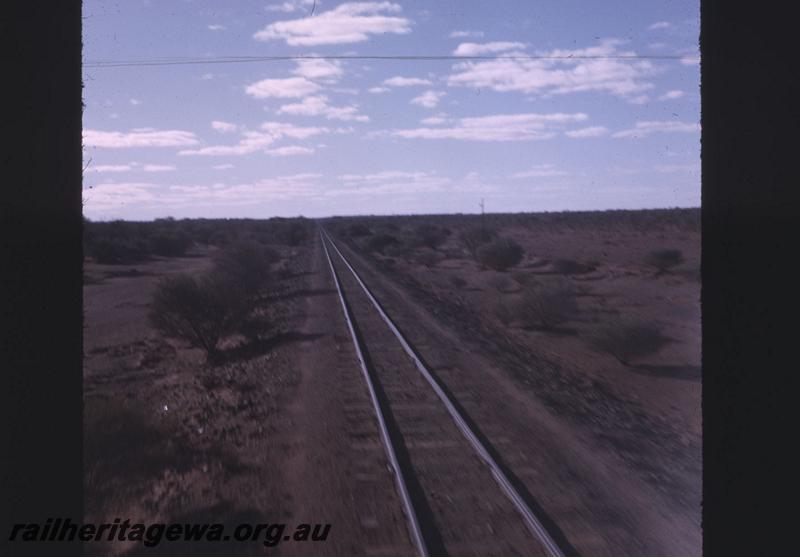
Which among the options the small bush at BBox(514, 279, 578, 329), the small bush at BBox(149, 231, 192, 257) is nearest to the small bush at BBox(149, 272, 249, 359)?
the small bush at BBox(514, 279, 578, 329)

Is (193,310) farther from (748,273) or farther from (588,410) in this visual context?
(748,273)

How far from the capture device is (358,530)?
7484 mm

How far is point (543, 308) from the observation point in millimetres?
25250

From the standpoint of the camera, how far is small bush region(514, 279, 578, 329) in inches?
995

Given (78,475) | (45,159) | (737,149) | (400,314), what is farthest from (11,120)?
(400,314)

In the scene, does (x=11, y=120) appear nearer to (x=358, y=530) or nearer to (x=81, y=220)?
(x=81, y=220)

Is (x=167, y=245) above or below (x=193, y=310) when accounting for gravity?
above

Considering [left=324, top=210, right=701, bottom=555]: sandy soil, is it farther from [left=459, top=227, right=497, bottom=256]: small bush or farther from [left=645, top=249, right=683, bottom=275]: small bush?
[left=459, top=227, right=497, bottom=256]: small bush

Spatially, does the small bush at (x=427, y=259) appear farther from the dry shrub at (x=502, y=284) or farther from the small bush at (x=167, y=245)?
the small bush at (x=167, y=245)

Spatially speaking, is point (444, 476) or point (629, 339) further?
point (629, 339)

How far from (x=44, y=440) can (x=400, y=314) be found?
2025 cm

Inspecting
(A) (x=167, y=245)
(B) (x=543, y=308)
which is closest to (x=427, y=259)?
(A) (x=167, y=245)

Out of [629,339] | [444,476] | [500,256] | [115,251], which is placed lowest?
[444,476]

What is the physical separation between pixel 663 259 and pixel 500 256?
10.1 metres
